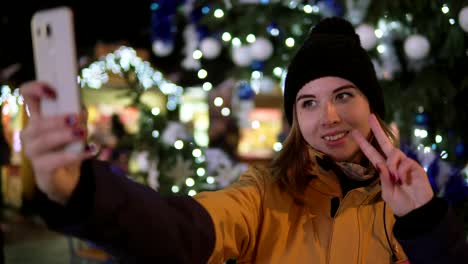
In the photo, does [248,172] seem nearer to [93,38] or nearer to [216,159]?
[216,159]

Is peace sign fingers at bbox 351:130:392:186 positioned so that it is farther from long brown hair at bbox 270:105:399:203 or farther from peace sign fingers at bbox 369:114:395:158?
long brown hair at bbox 270:105:399:203

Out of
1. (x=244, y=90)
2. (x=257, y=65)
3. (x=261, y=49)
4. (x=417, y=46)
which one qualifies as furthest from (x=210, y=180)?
(x=417, y=46)

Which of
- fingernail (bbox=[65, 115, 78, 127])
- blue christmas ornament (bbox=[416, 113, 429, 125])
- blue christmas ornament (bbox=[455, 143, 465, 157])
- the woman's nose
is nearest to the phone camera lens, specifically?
Answer: fingernail (bbox=[65, 115, 78, 127])

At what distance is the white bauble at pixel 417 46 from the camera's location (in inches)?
102

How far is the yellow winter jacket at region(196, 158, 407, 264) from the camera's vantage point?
4.02 ft

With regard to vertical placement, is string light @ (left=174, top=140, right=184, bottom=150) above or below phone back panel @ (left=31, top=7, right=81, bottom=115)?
below

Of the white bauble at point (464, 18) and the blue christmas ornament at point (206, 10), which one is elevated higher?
the blue christmas ornament at point (206, 10)

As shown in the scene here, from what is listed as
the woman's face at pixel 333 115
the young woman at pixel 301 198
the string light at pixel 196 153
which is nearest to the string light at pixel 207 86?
the string light at pixel 196 153

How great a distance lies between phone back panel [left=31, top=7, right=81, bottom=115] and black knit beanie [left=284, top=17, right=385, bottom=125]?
2.75 ft

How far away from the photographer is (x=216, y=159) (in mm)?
3172

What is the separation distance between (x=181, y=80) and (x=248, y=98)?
112 inches

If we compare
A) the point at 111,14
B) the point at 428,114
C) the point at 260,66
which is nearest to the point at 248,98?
the point at 260,66

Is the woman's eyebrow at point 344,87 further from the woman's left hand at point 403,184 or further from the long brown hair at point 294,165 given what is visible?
the woman's left hand at point 403,184

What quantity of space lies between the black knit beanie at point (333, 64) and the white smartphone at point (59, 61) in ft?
2.75
